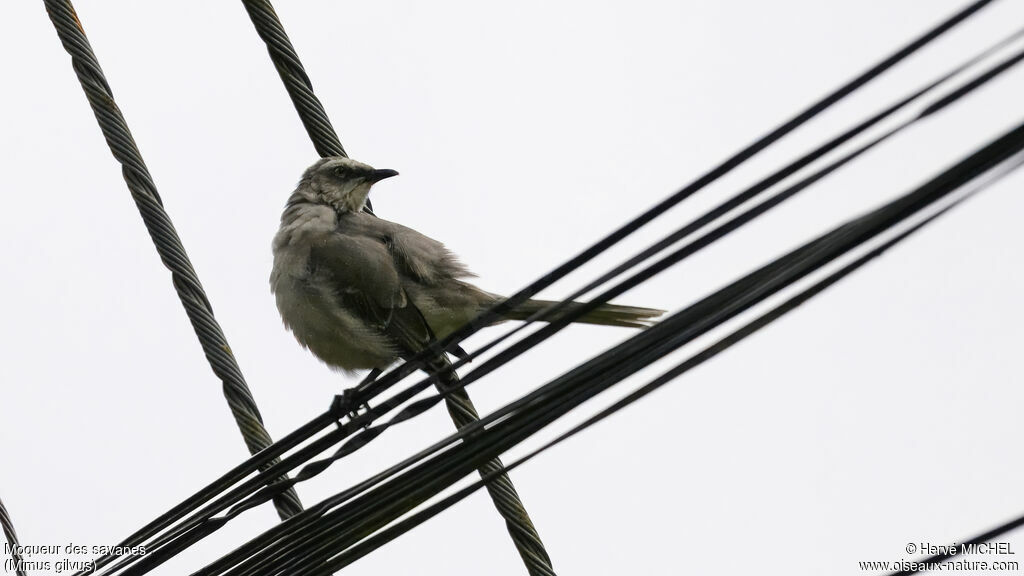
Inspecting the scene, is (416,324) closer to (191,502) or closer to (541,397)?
(191,502)

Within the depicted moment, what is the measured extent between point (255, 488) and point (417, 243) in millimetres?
2330

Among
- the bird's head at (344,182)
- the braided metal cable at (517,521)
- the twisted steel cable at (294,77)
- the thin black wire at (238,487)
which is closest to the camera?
the thin black wire at (238,487)

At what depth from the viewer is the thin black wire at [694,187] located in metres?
2.19

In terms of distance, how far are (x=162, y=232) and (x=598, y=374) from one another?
220 cm

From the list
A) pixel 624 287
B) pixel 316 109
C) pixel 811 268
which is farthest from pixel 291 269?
pixel 811 268

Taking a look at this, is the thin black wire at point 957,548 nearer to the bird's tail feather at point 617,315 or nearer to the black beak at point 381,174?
the bird's tail feather at point 617,315

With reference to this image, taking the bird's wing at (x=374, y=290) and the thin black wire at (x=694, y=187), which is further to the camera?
the bird's wing at (x=374, y=290)

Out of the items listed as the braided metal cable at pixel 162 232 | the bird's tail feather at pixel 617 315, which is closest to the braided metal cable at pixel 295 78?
the braided metal cable at pixel 162 232

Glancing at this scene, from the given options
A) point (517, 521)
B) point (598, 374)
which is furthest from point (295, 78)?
point (598, 374)

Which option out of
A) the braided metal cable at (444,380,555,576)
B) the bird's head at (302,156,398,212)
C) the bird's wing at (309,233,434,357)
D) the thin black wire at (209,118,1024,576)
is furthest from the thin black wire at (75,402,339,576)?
the bird's head at (302,156,398,212)

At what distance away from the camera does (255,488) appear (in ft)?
11.8

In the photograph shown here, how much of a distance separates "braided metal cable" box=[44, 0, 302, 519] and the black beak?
2.22 m

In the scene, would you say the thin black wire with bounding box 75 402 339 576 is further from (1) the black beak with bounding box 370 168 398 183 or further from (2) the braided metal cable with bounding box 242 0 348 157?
(1) the black beak with bounding box 370 168 398 183

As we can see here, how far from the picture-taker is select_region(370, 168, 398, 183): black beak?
6551 millimetres
